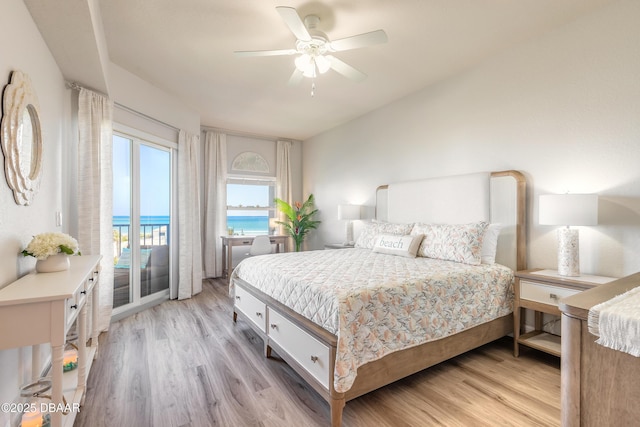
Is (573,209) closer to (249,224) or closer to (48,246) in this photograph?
(48,246)

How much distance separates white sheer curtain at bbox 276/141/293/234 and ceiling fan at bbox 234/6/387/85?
3418mm

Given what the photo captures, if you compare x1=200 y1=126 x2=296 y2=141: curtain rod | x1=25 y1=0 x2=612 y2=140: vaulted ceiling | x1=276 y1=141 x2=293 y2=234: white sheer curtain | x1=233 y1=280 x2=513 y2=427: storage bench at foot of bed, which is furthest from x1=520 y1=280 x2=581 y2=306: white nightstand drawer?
x1=200 y1=126 x2=296 y2=141: curtain rod

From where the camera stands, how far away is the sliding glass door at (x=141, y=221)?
3.26m

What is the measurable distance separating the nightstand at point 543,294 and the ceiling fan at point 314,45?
81.5 inches

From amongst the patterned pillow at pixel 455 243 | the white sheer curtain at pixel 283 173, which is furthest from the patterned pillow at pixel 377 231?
the white sheer curtain at pixel 283 173

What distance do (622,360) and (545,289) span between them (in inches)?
62.4

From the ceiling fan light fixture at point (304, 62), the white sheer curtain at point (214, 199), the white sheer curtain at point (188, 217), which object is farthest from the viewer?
the white sheer curtain at point (214, 199)

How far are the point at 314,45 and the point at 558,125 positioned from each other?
207cm

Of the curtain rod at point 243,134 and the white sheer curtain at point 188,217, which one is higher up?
the curtain rod at point 243,134

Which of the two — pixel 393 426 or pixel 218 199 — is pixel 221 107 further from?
pixel 393 426

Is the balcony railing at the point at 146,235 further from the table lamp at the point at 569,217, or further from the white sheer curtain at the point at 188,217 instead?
the table lamp at the point at 569,217

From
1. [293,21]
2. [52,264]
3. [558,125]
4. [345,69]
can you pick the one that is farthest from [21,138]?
[558,125]

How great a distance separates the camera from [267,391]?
1.91 m

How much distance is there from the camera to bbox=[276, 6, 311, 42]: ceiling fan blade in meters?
1.72
